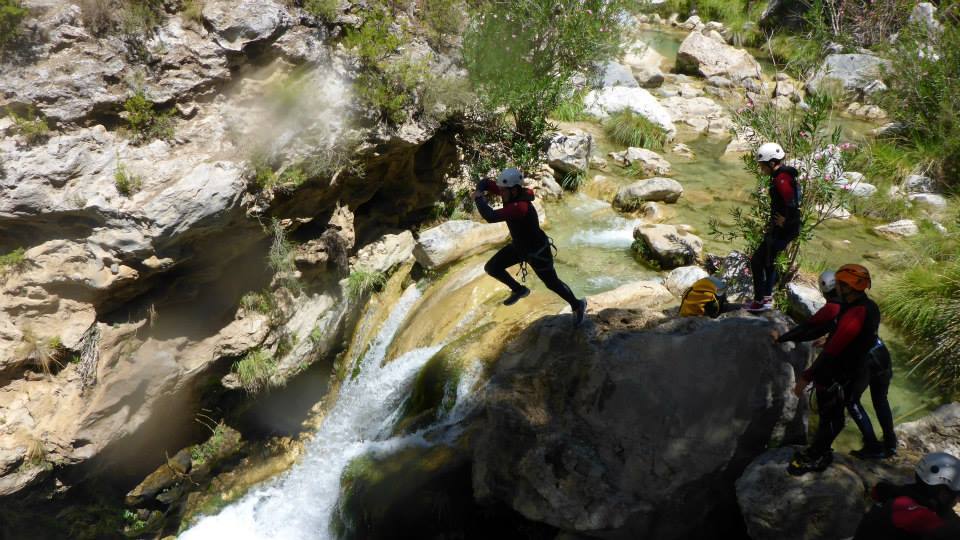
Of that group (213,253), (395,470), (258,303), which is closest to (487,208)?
(395,470)

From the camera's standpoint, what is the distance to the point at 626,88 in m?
15.3

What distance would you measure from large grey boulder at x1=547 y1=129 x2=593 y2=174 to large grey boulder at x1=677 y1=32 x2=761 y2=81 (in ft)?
30.5

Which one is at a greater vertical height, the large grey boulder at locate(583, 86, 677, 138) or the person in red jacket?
the large grey boulder at locate(583, 86, 677, 138)

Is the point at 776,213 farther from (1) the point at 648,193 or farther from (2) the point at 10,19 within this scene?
(2) the point at 10,19

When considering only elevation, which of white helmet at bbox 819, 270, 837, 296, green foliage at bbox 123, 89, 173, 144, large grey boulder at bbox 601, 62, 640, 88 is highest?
green foliage at bbox 123, 89, 173, 144

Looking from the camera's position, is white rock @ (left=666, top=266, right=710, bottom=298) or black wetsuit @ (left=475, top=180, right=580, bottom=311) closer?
black wetsuit @ (left=475, top=180, right=580, bottom=311)

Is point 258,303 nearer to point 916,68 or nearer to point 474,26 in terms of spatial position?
point 474,26

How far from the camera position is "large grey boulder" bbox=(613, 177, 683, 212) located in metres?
10.8

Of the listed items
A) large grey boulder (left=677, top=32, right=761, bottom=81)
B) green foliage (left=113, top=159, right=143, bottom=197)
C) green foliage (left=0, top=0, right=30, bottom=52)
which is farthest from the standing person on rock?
large grey boulder (left=677, top=32, right=761, bottom=81)

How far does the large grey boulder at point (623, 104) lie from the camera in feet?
47.4

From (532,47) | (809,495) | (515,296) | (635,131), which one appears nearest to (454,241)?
(515,296)

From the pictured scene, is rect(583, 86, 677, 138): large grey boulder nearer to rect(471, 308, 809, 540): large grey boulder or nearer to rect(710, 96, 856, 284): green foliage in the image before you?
rect(710, 96, 856, 284): green foliage

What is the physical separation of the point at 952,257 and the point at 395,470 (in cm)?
818

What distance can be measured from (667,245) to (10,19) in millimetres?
9412
